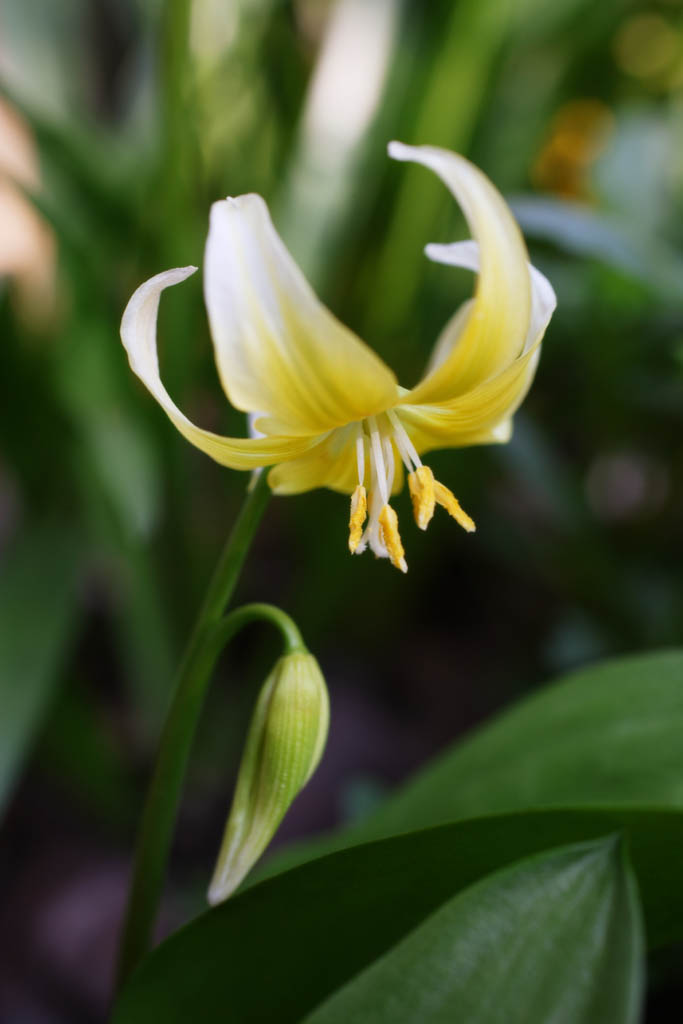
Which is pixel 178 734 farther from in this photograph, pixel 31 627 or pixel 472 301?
pixel 31 627

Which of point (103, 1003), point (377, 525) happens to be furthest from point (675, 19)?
point (103, 1003)

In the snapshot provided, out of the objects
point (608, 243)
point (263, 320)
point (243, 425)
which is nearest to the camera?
point (263, 320)

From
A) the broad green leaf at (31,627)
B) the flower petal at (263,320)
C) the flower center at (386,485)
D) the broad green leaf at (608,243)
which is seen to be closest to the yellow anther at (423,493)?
the flower center at (386,485)

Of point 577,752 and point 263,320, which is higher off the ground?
point 263,320

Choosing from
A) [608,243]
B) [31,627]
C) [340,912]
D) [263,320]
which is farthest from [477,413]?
[31,627]

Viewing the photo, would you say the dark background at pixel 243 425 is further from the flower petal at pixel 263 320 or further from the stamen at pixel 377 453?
the flower petal at pixel 263 320

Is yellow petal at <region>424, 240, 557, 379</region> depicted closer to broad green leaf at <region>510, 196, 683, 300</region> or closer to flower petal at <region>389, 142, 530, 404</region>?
flower petal at <region>389, 142, 530, 404</region>
